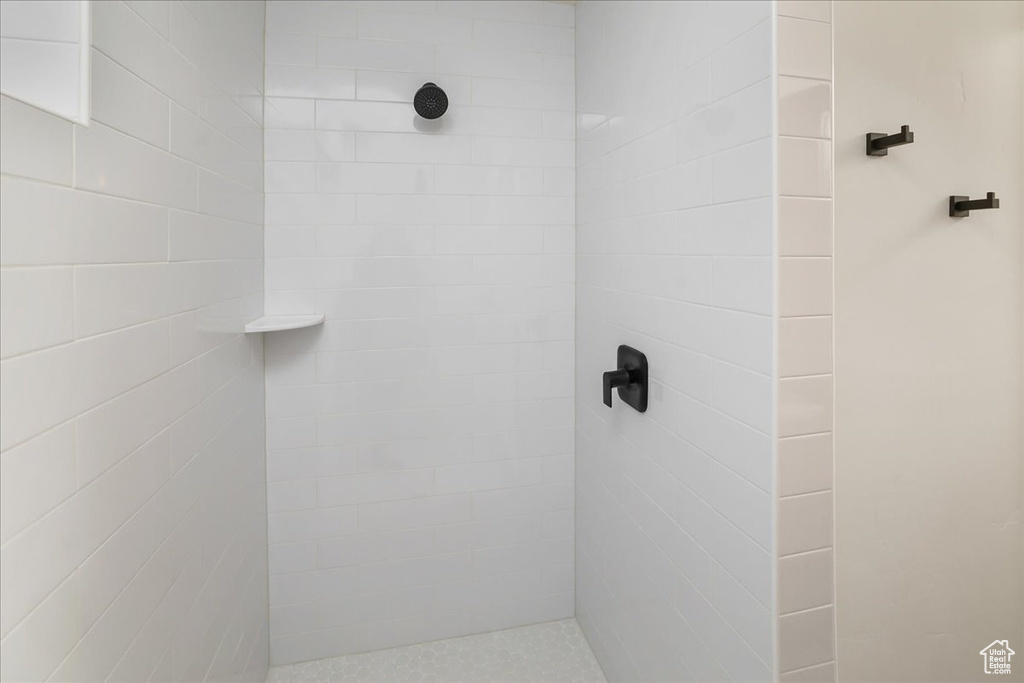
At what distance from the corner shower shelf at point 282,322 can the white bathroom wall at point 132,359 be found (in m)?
0.06

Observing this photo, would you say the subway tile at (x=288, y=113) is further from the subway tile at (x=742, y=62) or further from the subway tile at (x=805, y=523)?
the subway tile at (x=805, y=523)

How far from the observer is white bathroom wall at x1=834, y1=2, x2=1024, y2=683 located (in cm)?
91

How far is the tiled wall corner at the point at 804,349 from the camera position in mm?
871

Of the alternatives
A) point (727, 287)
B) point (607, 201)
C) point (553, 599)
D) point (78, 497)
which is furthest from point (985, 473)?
point (78, 497)

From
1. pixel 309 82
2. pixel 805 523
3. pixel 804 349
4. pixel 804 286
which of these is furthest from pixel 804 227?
pixel 309 82

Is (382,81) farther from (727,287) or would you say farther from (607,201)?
(727,287)

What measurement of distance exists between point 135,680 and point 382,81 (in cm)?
160

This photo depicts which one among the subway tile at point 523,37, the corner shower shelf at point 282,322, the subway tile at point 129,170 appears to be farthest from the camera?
the subway tile at point 523,37

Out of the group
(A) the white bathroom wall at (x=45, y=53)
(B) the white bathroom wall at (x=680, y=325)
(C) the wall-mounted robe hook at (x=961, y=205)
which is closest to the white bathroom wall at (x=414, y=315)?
(B) the white bathroom wall at (x=680, y=325)

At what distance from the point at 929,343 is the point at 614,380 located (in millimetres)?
648

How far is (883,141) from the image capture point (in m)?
0.87

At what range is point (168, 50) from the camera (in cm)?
99

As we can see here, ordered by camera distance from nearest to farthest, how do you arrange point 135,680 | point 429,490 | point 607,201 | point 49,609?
1. point 49,609
2. point 135,680
3. point 607,201
4. point 429,490

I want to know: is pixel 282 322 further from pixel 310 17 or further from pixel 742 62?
pixel 742 62
